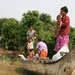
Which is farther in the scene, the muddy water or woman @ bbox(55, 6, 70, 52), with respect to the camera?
the muddy water

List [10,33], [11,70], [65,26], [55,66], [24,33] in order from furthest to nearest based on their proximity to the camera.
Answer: [10,33]
[24,33]
[11,70]
[65,26]
[55,66]

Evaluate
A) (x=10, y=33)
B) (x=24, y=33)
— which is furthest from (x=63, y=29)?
(x=10, y=33)

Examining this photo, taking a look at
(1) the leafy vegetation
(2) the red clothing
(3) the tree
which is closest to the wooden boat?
(2) the red clothing

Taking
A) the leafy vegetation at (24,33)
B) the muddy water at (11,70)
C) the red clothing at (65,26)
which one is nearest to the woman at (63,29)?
the red clothing at (65,26)

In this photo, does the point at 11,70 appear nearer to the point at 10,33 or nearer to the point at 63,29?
the point at 63,29

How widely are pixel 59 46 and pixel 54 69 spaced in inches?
37.3

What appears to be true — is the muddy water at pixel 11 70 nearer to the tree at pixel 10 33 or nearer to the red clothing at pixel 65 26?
the red clothing at pixel 65 26

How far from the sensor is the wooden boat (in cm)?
568

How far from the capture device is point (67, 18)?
6652mm

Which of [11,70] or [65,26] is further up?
[65,26]

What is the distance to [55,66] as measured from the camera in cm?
610

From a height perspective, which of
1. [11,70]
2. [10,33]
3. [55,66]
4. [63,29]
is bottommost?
[11,70]

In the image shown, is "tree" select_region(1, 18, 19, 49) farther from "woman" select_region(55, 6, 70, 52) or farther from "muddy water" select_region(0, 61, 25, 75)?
"woman" select_region(55, 6, 70, 52)

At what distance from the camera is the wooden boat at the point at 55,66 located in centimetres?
568
